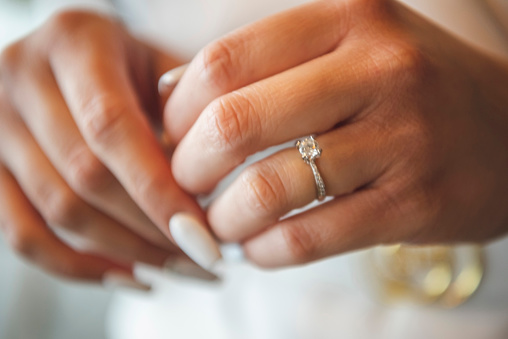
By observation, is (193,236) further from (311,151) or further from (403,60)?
(403,60)

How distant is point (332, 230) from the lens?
1.34ft

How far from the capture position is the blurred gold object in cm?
66

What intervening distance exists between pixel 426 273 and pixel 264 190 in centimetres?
44

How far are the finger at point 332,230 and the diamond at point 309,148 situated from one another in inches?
2.4

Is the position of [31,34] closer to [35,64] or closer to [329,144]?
[35,64]

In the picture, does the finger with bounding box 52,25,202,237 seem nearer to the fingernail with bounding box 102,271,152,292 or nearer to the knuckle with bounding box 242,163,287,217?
the knuckle with bounding box 242,163,287,217

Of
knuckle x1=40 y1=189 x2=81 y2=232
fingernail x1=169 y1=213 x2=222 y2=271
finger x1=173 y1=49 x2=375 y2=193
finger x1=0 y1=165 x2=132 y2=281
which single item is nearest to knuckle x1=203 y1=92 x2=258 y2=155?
finger x1=173 y1=49 x2=375 y2=193

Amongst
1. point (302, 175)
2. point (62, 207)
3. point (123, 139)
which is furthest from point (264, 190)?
point (62, 207)

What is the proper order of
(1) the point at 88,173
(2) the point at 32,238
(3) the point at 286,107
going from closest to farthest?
(3) the point at 286,107, (1) the point at 88,173, (2) the point at 32,238

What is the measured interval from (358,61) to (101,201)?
1.07 feet

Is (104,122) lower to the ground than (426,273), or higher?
higher

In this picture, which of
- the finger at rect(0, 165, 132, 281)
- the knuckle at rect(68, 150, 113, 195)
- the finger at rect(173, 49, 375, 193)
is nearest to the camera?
the finger at rect(173, 49, 375, 193)

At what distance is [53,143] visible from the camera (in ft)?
1.61

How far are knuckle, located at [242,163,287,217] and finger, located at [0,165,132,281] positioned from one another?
374mm
